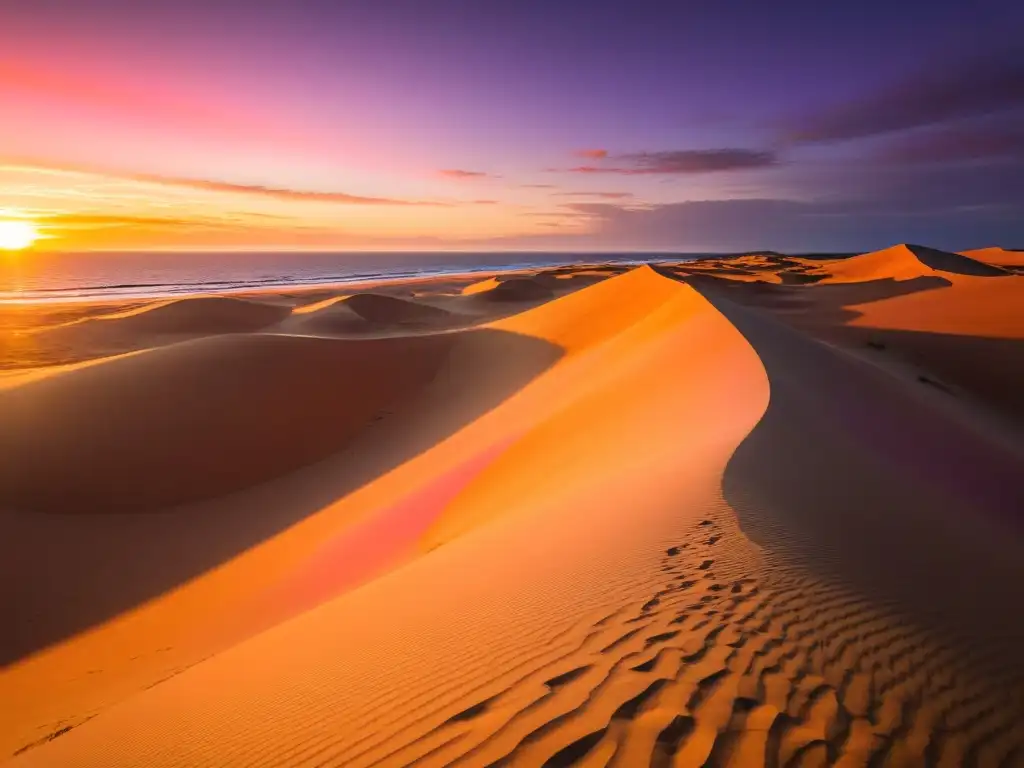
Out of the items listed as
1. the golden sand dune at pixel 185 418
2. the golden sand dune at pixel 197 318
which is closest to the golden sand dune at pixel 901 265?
the golden sand dune at pixel 197 318

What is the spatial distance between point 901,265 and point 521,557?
60.9 m

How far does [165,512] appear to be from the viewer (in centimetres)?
965

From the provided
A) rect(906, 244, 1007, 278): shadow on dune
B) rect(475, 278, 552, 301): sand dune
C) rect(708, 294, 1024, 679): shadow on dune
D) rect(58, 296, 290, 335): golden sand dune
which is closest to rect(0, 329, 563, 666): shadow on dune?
rect(708, 294, 1024, 679): shadow on dune

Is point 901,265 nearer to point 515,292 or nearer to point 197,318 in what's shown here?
point 515,292

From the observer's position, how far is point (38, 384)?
1262cm

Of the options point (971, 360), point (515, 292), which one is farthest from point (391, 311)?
point (971, 360)

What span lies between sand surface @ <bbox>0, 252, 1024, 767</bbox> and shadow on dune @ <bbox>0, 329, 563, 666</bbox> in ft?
0.18

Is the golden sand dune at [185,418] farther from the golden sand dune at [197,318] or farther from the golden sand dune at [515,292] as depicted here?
the golden sand dune at [515,292]

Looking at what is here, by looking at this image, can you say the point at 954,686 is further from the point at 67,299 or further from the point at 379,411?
the point at 67,299

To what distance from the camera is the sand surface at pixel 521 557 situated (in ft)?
7.88

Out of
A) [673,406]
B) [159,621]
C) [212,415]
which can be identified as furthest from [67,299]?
[673,406]

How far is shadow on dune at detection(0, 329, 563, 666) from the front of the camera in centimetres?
712

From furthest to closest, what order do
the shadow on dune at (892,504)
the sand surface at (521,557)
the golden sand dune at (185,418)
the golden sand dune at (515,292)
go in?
1. the golden sand dune at (515,292)
2. the golden sand dune at (185,418)
3. the shadow on dune at (892,504)
4. the sand surface at (521,557)

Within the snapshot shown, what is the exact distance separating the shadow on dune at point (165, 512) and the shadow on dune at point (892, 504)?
24.4 ft
